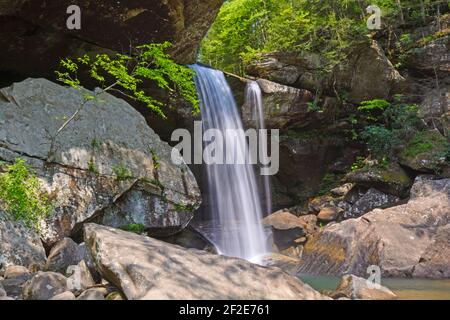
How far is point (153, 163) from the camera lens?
32.2 ft

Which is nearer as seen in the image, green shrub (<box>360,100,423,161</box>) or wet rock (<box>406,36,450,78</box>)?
green shrub (<box>360,100,423,161</box>)

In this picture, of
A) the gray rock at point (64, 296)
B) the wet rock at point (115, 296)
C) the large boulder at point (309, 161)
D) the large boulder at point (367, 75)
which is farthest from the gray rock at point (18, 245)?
the large boulder at point (367, 75)

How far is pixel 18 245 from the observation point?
21.8ft

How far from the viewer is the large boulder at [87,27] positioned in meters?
9.22

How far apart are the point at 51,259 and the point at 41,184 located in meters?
1.91

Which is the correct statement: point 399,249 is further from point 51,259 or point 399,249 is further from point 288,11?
point 288,11

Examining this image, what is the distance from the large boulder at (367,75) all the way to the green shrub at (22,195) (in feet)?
38.4

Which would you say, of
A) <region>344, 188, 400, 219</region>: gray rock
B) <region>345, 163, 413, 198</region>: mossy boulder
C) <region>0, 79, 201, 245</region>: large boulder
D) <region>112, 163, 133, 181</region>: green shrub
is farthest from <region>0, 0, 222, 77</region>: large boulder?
<region>344, 188, 400, 219</region>: gray rock

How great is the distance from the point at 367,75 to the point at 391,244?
901 centimetres

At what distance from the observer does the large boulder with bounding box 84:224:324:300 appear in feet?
12.5

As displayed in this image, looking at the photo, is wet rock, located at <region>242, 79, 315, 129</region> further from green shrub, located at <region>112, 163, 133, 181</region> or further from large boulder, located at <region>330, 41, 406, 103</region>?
green shrub, located at <region>112, 163, 133, 181</region>

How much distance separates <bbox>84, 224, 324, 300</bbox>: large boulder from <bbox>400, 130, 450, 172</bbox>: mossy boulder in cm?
1026

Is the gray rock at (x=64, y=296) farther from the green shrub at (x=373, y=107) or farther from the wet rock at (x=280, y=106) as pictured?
the green shrub at (x=373, y=107)

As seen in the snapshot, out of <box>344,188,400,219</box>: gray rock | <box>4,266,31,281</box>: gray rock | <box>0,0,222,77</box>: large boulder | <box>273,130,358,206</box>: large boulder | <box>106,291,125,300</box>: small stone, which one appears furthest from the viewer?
<box>273,130,358,206</box>: large boulder
